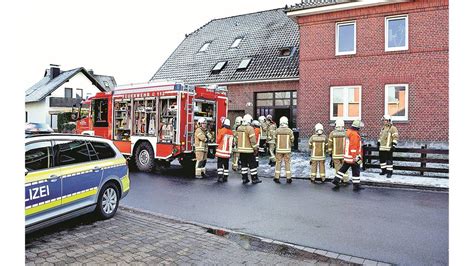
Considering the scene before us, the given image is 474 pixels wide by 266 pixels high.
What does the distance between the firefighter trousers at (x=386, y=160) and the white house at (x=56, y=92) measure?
28234 millimetres

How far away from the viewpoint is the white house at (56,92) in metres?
36.1

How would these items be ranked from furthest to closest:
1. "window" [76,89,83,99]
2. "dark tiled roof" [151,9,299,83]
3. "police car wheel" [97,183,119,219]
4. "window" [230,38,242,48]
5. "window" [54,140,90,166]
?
"window" [76,89,83,99]
"window" [230,38,242,48]
"dark tiled roof" [151,9,299,83]
"police car wheel" [97,183,119,219]
"window" [54,140,90,166]

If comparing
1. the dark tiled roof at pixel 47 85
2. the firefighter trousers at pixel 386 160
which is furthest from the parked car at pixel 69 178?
the dark tiled roof at pixel 47 85

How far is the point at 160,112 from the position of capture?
494 inches

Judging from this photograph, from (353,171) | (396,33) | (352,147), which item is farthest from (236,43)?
(353,171)

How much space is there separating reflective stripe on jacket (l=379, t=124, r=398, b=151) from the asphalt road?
224cm

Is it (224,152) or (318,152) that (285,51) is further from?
(224,152)

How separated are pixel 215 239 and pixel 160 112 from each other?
7.80 meters

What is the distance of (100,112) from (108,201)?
883cm

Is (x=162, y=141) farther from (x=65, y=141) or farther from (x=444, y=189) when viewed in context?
(x=444, y=189)

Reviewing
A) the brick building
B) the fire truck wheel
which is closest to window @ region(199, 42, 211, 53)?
the brick building

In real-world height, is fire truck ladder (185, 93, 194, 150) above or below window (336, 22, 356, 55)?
below

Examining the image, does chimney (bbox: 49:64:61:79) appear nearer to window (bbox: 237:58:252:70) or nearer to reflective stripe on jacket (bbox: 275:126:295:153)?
window (bbox: 237:58:252:70)

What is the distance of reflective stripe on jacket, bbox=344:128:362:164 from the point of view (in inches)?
404
